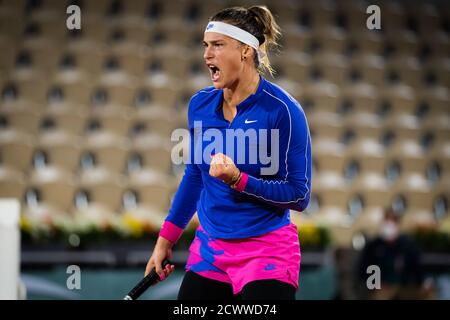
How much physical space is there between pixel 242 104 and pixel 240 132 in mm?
75

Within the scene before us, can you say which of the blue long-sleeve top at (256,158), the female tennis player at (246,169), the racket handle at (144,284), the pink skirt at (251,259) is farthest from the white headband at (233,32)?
the racket handle at (144,284)

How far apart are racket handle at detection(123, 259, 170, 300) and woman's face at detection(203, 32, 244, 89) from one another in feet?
1.71

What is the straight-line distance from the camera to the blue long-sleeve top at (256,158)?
5.66 ft

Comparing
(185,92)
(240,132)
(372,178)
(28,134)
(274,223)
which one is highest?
(185,92)

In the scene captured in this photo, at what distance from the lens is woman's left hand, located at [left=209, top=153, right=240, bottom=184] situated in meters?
1.63

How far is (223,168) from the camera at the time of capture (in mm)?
1634

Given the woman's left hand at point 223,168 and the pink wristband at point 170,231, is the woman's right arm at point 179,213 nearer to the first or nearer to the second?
the pink wristband at point 170,231

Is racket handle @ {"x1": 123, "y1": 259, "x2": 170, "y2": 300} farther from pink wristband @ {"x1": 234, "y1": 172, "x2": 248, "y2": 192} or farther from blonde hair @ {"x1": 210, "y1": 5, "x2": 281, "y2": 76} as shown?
blonde hair @ {"x1": 210, "y1": 5, "x2": 281, "y2": 76}

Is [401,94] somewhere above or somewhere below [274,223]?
above

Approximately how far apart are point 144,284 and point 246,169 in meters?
0.41

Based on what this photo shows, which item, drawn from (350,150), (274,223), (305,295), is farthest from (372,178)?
(274,223)

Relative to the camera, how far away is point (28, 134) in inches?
242

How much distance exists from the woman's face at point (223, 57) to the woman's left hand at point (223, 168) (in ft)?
0.73
